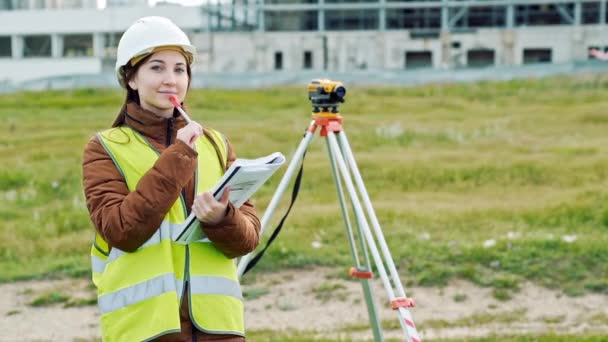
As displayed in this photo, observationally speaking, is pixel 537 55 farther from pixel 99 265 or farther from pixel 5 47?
pixel 99 265

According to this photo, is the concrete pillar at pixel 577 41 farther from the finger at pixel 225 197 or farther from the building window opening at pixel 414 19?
the finger at pixel 225 197

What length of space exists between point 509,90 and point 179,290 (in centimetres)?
2197

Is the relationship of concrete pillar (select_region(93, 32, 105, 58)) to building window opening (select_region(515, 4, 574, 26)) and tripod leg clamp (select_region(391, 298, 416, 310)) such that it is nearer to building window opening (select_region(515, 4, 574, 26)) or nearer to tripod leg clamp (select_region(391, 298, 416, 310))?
building window opening (select_region(515, 4, 574, 26))

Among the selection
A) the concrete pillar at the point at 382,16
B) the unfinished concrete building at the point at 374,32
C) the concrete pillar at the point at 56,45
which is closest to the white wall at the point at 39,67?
the unfinished concrete building at the point at 374,32

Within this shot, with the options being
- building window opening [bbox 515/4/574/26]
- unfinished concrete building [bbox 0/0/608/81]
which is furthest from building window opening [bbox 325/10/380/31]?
building window opening [bbox 515/4/574/26]

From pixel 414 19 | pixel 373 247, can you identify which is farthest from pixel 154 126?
pixel 414 19

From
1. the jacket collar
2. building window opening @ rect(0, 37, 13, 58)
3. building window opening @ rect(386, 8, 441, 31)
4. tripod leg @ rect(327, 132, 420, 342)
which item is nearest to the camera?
the jacket collar

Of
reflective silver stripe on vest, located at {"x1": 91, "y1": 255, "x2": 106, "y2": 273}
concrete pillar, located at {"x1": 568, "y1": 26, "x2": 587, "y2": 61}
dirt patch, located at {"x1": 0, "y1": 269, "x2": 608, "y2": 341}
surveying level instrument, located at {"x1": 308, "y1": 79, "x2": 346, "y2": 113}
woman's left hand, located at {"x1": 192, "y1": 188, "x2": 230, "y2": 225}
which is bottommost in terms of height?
dirt patch, located at {"x1": 0, "y1": 269, "x2": 608, "y2": 341}

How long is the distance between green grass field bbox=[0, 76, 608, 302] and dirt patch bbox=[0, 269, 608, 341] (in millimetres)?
259

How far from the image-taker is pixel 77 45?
64.2 metres

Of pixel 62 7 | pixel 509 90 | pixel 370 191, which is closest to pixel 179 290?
pixel 370 191

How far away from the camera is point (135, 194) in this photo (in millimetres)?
3441

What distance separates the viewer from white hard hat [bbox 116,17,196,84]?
3.67 metres

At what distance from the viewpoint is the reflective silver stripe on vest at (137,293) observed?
3592mm
